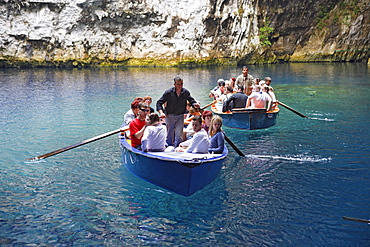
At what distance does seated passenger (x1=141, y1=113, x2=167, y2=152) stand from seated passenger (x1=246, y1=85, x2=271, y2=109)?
6700 mm

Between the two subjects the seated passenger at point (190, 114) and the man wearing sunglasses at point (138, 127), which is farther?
the seated passenger at point (190, 114)

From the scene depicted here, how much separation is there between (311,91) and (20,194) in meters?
21.0

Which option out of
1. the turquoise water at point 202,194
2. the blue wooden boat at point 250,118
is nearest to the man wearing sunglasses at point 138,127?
the turquoise water at point 202,194

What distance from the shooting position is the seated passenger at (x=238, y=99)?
14.5m

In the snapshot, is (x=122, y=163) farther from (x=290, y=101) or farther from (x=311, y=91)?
(x=311, y=91)

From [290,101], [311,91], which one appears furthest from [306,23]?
[290,101]

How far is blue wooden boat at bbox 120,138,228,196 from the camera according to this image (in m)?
7.58

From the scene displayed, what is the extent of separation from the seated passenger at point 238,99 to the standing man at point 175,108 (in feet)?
16.8

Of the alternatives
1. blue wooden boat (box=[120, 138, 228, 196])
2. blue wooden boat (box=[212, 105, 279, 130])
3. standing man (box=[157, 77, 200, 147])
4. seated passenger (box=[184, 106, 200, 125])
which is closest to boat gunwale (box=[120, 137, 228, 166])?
blue wooden boat (box=[120, 138, 228, 196])

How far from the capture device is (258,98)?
14125 mm

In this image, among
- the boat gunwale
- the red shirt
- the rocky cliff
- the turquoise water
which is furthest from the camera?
the rocky cliff

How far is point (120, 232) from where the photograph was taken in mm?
6637

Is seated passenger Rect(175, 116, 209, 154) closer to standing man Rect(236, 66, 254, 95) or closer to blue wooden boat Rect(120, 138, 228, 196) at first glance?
blue wooden boat Rect(120, 138, 228, 196)

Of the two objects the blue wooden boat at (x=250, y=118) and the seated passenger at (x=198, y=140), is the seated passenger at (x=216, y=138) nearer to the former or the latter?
the seated passenger at (x=198, y=140)
